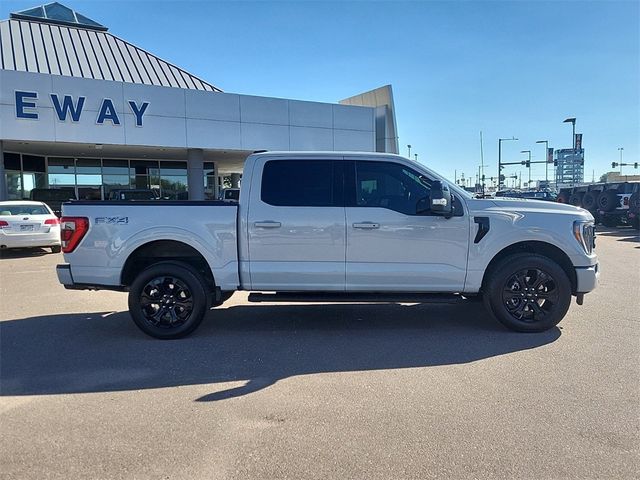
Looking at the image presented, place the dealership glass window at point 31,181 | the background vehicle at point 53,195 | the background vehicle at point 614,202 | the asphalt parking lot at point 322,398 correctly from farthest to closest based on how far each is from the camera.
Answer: the dealership glass window at point 31,181 < the background vehicle at point 53,195 < the background vehicle at point 614,202 < the asphalt parking lot at point 322,398

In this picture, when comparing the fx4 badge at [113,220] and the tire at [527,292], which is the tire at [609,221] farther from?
the fx4 badge at [113,220]

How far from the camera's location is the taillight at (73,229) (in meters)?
5.46

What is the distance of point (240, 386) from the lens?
4.14 metres

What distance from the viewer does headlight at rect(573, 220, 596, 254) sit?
554 cm

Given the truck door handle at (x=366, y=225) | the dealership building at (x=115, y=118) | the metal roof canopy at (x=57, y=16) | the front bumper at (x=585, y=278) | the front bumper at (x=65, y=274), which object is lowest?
the front bumper at (x=585, y=278)

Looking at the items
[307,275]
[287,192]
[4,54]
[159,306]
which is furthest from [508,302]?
[4,54]

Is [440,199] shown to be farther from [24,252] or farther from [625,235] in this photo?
[625,235]

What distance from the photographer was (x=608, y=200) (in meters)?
22.4

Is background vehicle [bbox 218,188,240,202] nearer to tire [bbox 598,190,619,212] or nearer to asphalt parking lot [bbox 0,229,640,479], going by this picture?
asphalt parking lot [bbox 0,229,640,479]

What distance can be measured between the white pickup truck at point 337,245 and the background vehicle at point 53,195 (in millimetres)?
21332

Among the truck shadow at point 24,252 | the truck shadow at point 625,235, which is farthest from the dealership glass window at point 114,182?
the truck shadow at point 625,235

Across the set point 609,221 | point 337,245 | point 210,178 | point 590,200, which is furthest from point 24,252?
point 590,200

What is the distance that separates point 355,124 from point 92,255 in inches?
835

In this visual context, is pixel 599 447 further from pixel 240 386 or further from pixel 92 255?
pixel 92 255
